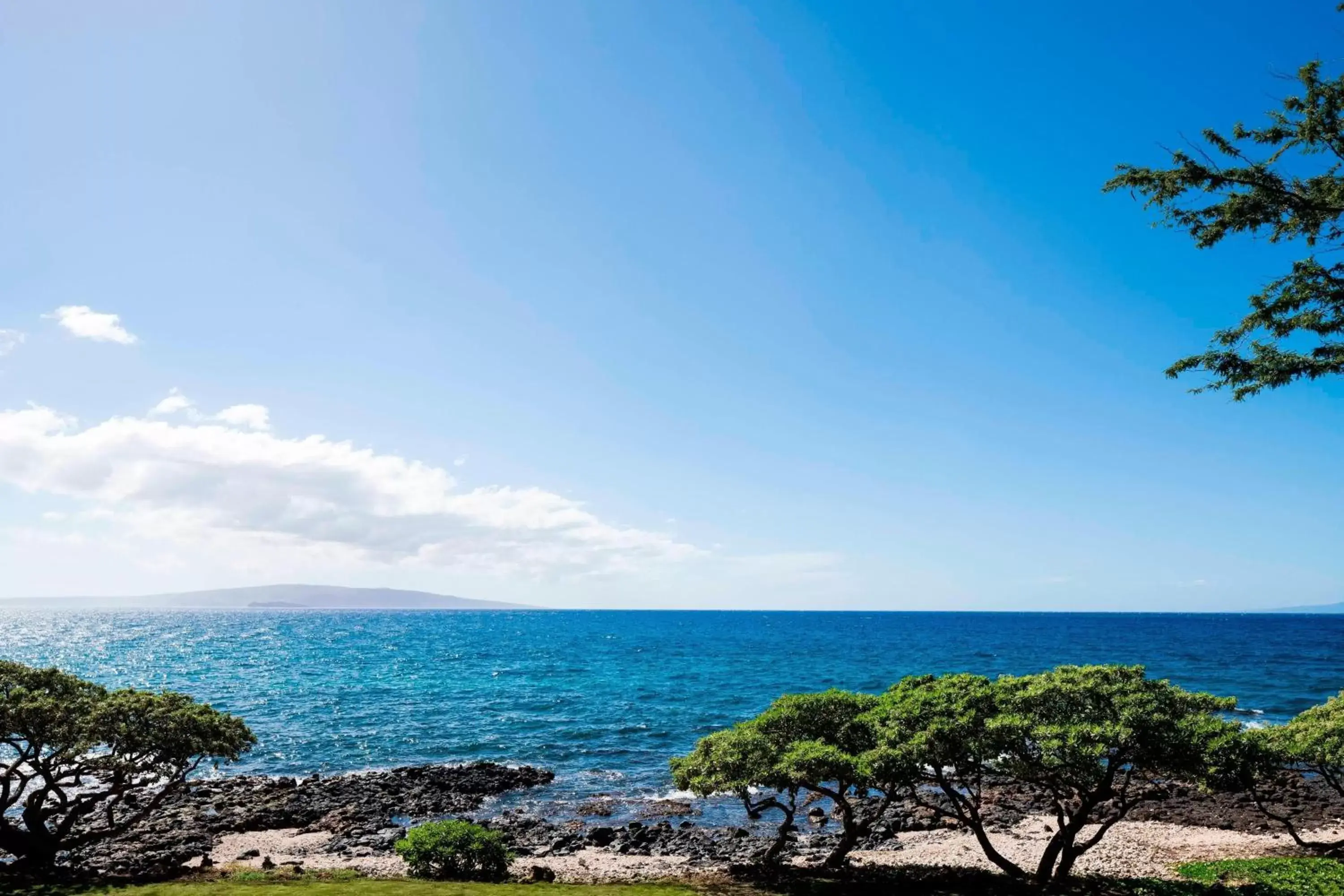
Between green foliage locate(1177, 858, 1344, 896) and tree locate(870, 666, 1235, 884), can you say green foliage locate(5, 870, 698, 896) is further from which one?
green foliage locate(1177, 858, 1344, 896)

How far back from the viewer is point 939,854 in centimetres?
3172

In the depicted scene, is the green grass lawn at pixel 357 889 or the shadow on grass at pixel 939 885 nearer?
the green grass lawn at pixel 357 889

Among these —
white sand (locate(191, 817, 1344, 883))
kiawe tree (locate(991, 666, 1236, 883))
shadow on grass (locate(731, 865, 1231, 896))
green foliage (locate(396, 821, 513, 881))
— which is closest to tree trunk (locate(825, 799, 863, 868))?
shadow on grass (locate(731, 865, 1231, 896))

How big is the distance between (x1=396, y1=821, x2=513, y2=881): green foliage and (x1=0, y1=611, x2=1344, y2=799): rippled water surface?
17.9 metres

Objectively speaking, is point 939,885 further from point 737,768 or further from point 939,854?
point 939,854

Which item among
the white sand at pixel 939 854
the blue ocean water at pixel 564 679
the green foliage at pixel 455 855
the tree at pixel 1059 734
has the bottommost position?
the blue ocean water at pixel 564 679

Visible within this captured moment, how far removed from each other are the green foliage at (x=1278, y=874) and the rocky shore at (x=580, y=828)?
9.44 feet

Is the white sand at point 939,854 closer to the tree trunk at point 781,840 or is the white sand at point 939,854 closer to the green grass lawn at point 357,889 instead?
the tree trunk at point 781,840

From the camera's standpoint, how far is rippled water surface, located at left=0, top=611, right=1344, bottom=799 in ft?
182

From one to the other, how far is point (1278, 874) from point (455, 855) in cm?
2828

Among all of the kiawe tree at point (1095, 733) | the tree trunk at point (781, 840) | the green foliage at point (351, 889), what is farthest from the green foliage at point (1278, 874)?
the green foliage at point (351, 889)

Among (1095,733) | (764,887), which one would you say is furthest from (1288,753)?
(764,887)

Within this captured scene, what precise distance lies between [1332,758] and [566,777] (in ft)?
129

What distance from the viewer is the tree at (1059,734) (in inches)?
814
